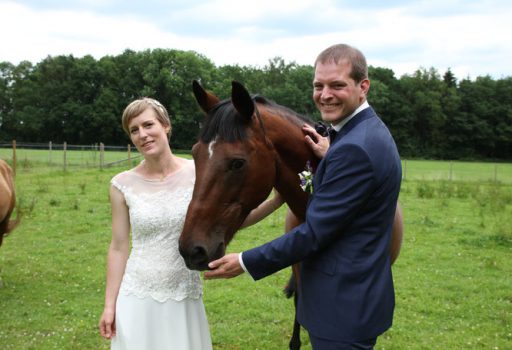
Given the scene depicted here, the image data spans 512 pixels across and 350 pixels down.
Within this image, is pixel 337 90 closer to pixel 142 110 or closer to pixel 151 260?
pixel 142 110

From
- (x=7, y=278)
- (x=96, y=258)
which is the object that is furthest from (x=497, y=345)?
(x=7, y=278)

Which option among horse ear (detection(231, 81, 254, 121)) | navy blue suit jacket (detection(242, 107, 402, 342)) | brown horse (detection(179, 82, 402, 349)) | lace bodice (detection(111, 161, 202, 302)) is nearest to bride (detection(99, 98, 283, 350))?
lace bodice (detection(111, 161, 202, 302))

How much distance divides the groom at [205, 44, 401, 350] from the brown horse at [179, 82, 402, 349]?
24cm

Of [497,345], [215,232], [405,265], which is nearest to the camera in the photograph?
[215,232]

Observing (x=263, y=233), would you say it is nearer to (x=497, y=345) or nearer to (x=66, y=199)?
(x=497, y=345)

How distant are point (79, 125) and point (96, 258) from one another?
55.1 meters

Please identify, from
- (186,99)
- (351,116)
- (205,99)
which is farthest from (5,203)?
(186,99)


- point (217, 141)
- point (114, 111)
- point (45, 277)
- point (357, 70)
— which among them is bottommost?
point (45, 277)

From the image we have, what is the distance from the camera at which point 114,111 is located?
5862cm

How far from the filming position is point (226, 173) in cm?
220

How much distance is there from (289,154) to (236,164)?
44 cm

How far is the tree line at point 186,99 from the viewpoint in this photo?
191 ft

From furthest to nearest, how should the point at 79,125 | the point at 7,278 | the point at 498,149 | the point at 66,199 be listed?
the point at 498,149 < the point at 79,125 < the point at 66,199 < the point at 7,278

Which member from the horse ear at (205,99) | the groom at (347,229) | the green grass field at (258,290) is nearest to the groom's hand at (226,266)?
the groom at (347,229)
